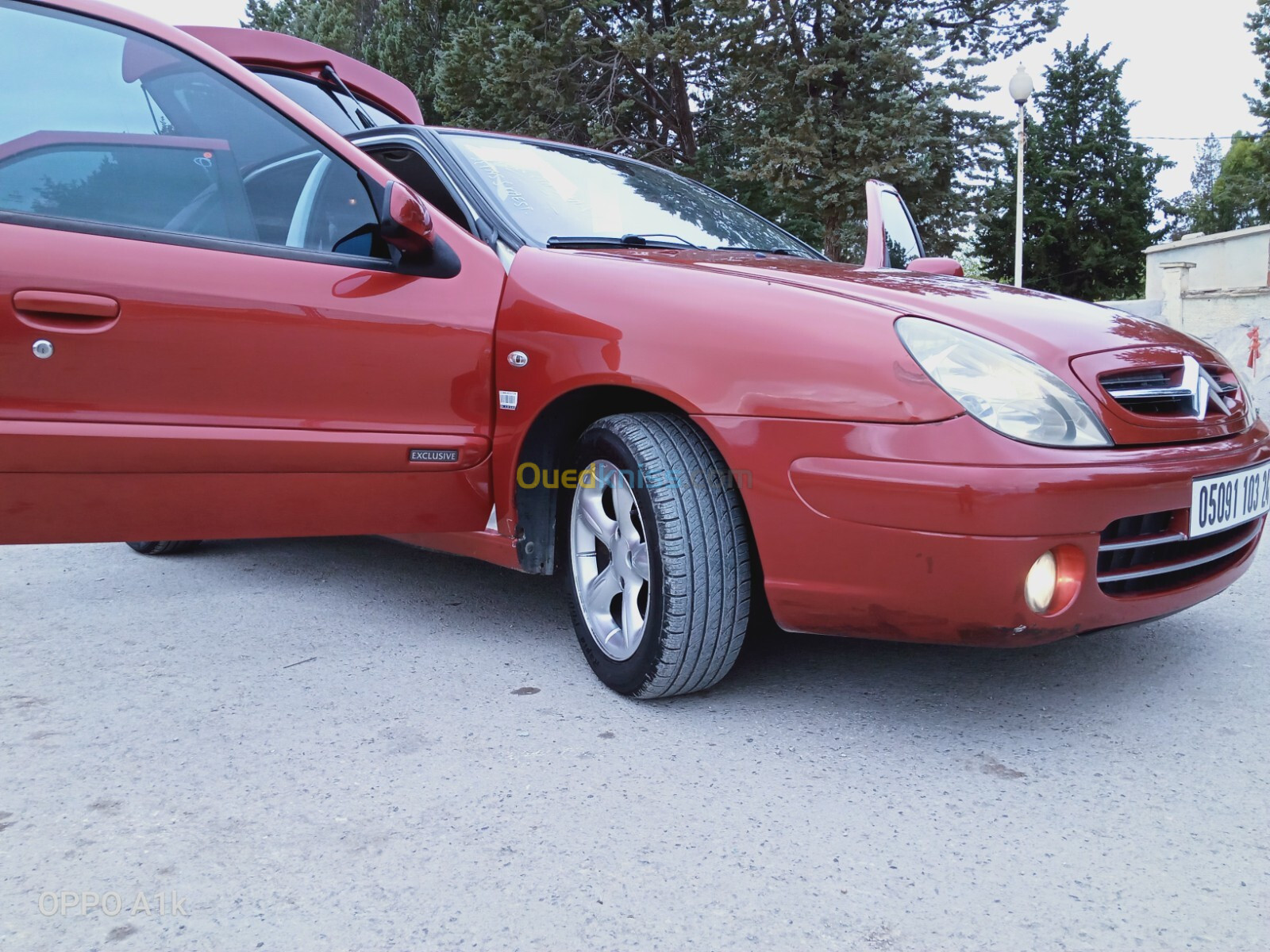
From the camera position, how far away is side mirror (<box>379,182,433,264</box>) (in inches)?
95.3

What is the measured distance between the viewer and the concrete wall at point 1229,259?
22000mm

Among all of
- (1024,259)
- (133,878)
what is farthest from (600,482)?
(1024,259)

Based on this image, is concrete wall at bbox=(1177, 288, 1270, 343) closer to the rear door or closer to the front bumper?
the front bumper

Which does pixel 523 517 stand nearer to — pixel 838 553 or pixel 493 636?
pixel 493 636

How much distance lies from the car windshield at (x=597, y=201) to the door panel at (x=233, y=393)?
33 centimetres

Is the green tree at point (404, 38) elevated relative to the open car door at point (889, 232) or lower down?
elevated

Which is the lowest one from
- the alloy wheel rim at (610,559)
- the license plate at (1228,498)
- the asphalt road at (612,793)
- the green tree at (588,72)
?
the asphalt road at (612,793)

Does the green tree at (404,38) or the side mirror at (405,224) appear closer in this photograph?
the side mirror at (405,224)

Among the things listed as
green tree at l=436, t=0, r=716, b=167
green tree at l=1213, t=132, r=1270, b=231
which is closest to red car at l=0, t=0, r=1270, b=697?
green tree at l=436, t=0, r=716, b=167

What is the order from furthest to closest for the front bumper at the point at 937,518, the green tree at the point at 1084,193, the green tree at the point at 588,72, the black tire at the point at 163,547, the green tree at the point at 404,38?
the green tree at the point at 1084,193 < the green tree at the point at 404,38 < the green tree at the point at 588,72 < the black tire at the point at 163,547 < the front bumper at the point at 937,518

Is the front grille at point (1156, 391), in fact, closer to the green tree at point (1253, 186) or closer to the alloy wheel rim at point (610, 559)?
the alloy wheel rim at point (610, 559)

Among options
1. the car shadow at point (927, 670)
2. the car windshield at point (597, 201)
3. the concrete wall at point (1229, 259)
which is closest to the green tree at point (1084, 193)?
the concrete wall at point (1229, 259)

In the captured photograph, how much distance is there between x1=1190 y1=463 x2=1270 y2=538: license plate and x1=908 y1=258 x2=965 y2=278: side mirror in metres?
0.99

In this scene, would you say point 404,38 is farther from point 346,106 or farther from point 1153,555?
point 1153,555
